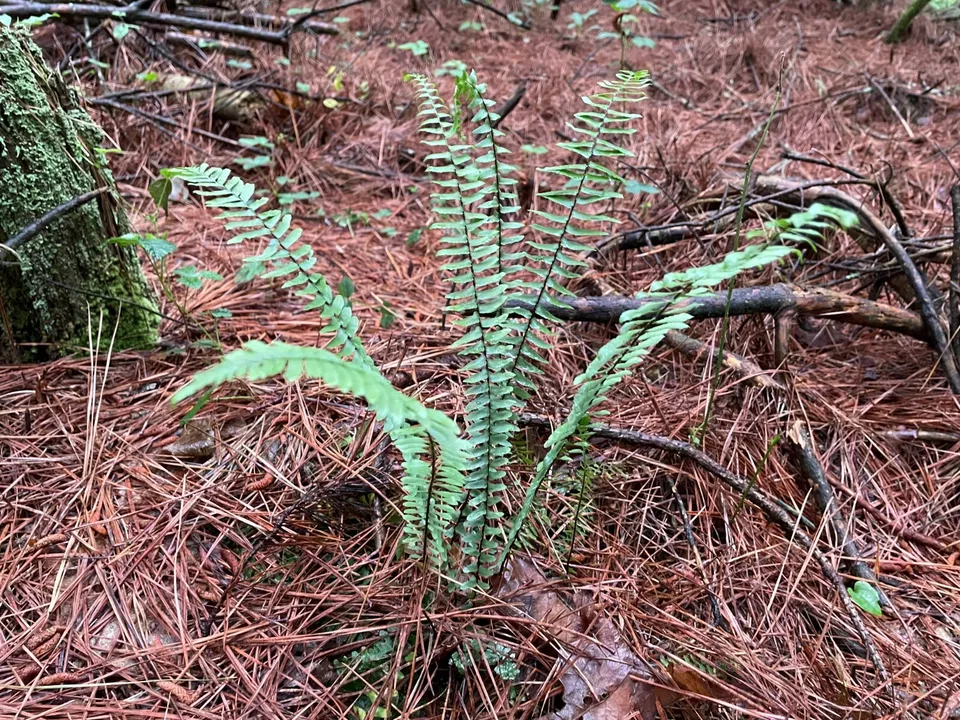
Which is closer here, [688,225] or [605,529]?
[605,529]

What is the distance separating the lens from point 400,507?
1483 millimetres

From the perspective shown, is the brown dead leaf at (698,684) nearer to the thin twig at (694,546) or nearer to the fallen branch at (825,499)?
the thin twig at (694,546)

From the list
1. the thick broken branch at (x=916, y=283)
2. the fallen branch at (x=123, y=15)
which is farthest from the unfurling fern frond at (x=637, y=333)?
the fallen branch at (x=123, y=15)

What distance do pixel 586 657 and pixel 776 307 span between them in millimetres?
1295

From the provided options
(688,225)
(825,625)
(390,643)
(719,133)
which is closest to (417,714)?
(390,643)

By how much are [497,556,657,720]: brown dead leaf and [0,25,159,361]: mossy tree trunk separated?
1.47m

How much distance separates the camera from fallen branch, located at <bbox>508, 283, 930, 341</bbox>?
6.09 ft

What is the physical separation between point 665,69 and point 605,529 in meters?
4.31

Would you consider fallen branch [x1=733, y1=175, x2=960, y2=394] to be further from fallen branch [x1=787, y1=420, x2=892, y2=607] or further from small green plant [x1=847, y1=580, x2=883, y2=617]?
small green plant [x1=847, y1=580, x2=883, y2=617]

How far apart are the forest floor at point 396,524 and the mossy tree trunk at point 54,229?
131 millimetres

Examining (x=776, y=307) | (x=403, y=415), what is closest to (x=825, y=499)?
(x=776, y=307)

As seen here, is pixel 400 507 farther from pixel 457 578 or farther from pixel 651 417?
pixel 651 417

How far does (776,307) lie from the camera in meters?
1.91

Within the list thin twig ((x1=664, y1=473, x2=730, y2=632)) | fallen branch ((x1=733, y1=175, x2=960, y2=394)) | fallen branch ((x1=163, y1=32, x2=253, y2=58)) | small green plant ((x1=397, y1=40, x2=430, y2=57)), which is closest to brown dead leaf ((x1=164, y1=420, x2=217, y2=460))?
thin twig ((x1=664, y1=473, x2=730, y2=632))
